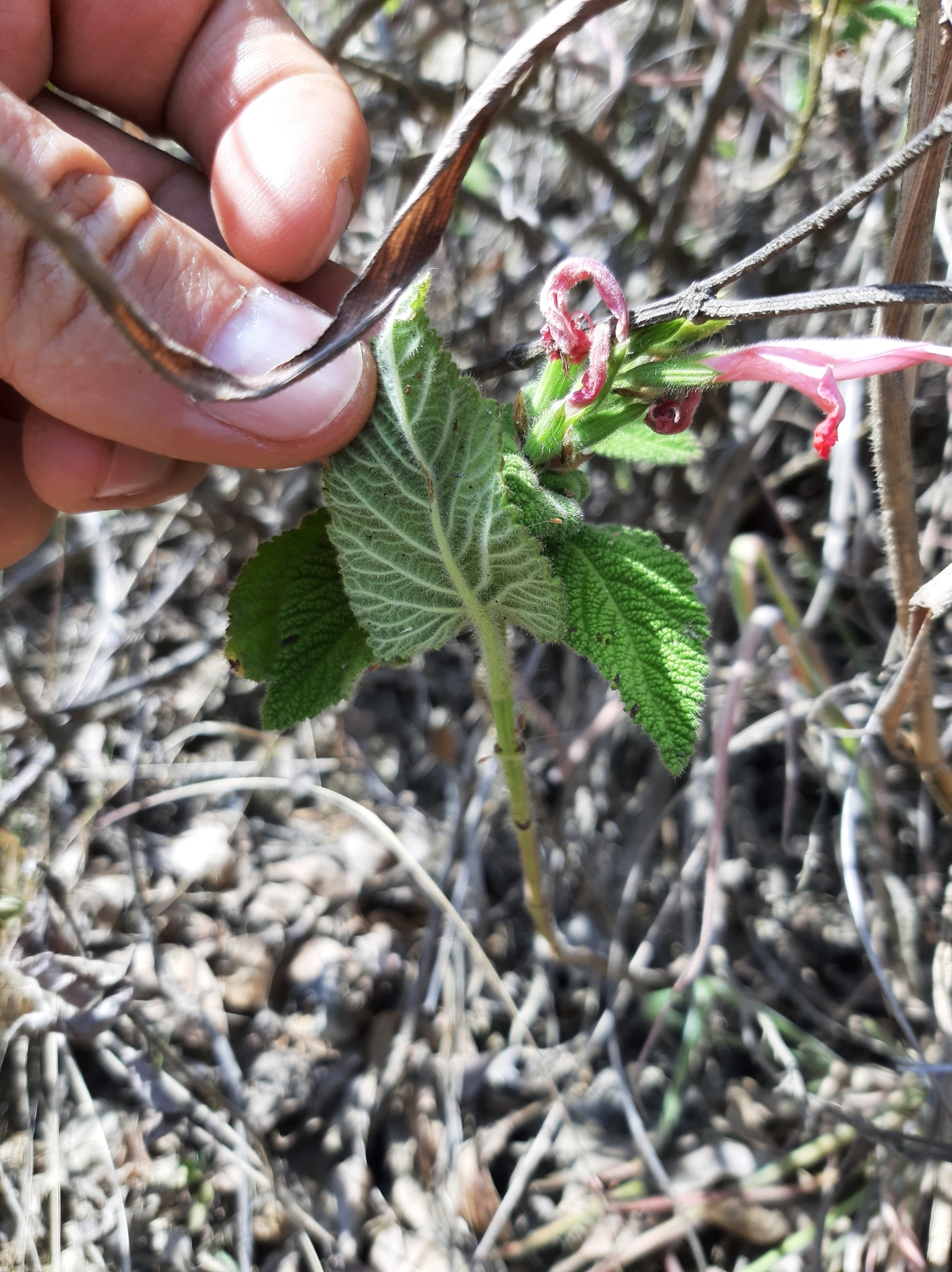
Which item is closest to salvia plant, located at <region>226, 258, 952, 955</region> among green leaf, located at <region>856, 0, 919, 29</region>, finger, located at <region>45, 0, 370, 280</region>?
finger, located at <region>45, 0, 370, 280</region>

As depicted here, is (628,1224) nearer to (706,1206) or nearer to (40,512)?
(706,1206)

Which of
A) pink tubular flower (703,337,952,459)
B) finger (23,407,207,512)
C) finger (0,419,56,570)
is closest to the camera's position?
pink tubular flower (703,337,952,459)

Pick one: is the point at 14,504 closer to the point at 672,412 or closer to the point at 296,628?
the point at 296,628

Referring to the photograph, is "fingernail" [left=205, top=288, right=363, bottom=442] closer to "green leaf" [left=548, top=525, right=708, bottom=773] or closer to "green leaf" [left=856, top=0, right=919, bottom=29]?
"green leaf" [left=548, top=525, right=708, bottom=773]

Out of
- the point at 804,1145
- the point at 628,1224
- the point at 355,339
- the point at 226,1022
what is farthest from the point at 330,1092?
the point at 355,339

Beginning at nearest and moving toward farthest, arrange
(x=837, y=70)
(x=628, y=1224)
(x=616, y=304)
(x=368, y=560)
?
(x=616, y=304), (x=368, y=560), (x=628, y=1224), (x=837, y=70)

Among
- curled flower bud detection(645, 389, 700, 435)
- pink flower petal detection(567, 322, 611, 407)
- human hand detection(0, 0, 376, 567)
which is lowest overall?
curled flower bud detection(645, 389, 700, 435)

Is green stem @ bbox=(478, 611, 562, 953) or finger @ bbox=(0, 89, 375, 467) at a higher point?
finger @ bbox=(0, 89, 375, 467)
